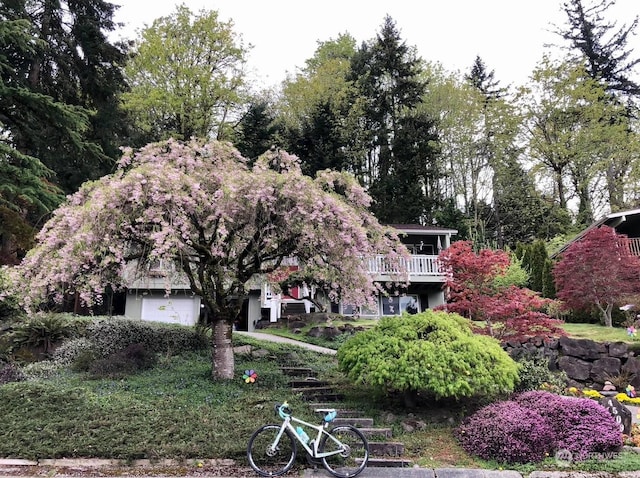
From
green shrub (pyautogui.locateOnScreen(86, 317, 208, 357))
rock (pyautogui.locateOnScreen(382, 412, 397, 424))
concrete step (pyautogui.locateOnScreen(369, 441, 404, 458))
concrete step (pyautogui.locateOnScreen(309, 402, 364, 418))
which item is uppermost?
green shrub (pyautogui.locateOnScreen(86, 317, 208, 357))

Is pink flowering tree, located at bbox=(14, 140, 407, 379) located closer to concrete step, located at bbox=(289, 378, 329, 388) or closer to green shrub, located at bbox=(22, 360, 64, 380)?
concrete step, located at bbox=(289, 378, 329, 388)

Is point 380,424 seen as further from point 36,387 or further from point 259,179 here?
point 36,387

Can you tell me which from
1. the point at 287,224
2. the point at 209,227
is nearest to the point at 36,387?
the point at 209,227

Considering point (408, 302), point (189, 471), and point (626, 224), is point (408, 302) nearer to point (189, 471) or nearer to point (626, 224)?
point (626, 224)

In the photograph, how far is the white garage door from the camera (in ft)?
64.7

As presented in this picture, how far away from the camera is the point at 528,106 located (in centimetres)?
2797

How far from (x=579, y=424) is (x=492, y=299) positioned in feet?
16.4

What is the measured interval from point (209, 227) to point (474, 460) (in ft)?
18.3

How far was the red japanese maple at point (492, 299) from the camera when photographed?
36.0ft

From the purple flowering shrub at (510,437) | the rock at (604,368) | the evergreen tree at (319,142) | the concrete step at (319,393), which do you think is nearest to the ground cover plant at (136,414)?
the concrete step at (319,393)

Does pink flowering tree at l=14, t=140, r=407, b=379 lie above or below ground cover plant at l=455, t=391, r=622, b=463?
above

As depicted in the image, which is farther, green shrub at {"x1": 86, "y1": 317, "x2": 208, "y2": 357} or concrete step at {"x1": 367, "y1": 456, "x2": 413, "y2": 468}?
green shrub at {"x1": 86, "y1": 317, "x2": 208, "y2": 357}

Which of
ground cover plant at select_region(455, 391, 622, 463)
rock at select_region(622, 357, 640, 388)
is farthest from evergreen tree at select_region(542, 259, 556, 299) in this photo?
ground cover plant at select_region(455, 391, 622, 463)

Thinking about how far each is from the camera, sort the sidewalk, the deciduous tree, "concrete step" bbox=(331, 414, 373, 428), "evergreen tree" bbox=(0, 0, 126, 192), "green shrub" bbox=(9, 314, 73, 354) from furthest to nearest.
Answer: the deciduous tree, "evergreen tree" bbox=(0, 0, 126, 192), "green shrub" bbox=(9, 314, 73, 354), "concrete step" bbox=(331, 414, 373, 428), the sidewalk
